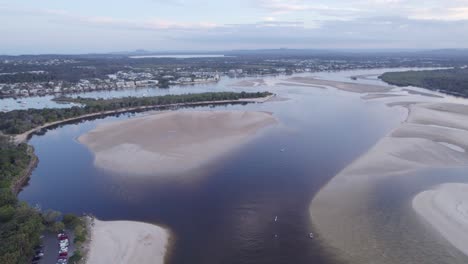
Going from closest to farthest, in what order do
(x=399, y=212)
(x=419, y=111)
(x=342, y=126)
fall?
1. (x=399, y=212)
2. (x=342, y=126)
3. (x=419, y=111)

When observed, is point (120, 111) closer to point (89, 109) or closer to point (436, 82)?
point (89, 109)

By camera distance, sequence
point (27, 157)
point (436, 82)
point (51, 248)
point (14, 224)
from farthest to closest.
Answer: point (436, 82), point (27, 157), point (14, 224), point (51, 248)

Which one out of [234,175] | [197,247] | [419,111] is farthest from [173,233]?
[419,111]

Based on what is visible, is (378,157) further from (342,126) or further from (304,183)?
(342,126)

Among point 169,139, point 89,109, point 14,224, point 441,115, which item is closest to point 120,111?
point 89,109

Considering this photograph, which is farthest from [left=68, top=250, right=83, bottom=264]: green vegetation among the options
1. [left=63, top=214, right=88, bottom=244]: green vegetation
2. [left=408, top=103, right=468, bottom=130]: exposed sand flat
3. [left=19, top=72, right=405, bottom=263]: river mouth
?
[left=408, top=103, right=468, bottom=130]: exposed sand flat

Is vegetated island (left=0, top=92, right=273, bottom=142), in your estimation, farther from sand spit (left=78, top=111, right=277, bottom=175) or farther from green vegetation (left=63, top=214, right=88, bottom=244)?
green vegetation (left=63, top=214, right=88, bottom=244)
